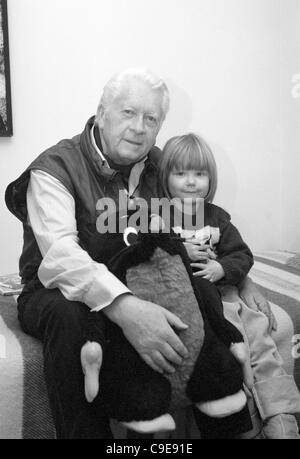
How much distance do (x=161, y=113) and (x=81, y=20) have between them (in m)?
0.87

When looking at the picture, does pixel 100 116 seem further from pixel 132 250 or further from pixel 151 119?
pixel 132 250

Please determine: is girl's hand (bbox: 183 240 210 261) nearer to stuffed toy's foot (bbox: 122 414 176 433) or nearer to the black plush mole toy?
the black plush mole toy

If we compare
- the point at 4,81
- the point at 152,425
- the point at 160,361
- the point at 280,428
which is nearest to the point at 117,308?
the point at 160,361

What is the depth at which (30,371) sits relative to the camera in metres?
1.24

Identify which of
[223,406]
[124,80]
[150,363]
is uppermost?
[124,80]

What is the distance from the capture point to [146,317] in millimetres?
1146

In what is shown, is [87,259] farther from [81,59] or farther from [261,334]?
[81,59]

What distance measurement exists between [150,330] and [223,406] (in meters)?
0.24

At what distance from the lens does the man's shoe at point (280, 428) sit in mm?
1299

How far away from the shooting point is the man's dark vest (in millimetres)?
1424

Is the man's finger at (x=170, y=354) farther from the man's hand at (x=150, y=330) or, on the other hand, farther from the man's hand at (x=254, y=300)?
the man's hand at (x=254, y=300)

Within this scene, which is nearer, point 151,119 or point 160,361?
point 160,361

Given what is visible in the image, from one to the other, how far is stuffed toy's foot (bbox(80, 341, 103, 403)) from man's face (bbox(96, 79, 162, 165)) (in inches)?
25.8
